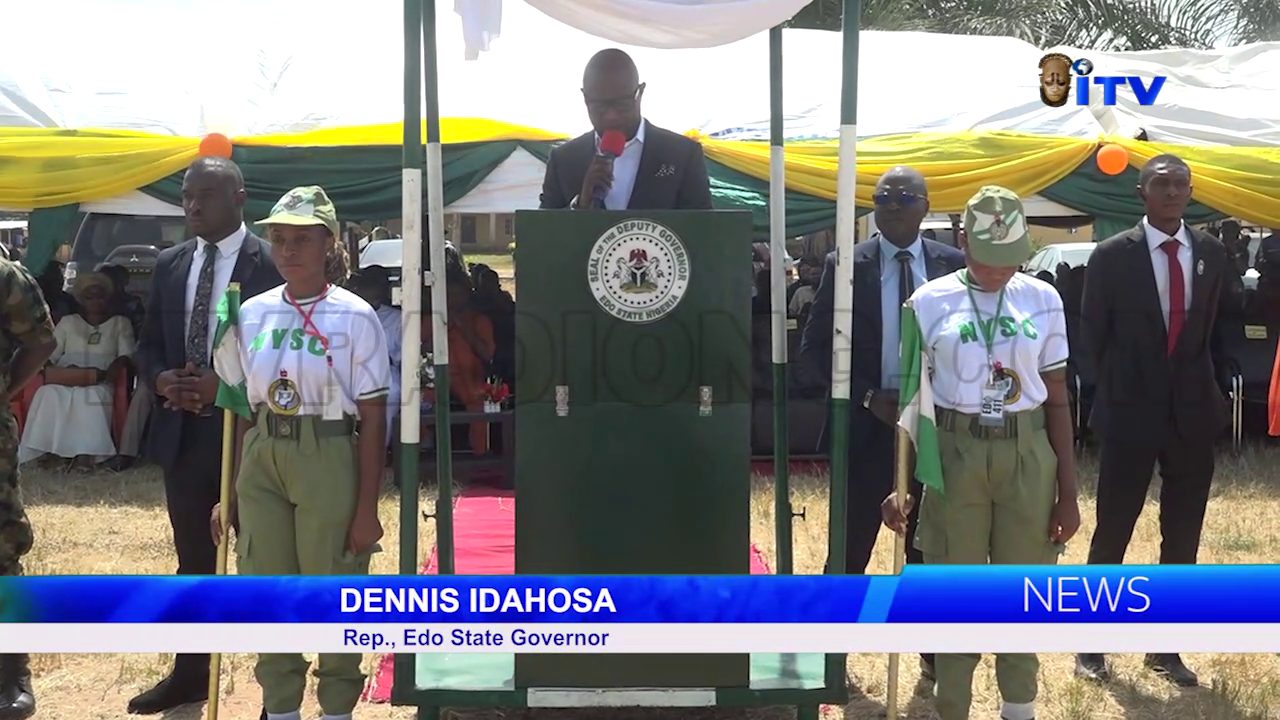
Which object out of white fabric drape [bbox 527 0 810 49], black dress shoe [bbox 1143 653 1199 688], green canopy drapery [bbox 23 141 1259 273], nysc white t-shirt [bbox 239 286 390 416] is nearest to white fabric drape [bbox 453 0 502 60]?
white fabric drape [bbox 527 0 810 49]

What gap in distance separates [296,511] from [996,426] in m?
2.05

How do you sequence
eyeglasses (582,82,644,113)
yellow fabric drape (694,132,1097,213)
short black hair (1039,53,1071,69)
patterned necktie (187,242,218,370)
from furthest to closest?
short black hair (1039,53,1071,69)
yellow fabric drape (694,132,1097,213)
patterned necktie (187,242,218,370)
eyeglasses (582,82,644,113)

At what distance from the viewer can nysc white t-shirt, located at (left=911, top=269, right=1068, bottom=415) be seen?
3.68 meters

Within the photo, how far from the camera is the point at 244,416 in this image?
3760 mm

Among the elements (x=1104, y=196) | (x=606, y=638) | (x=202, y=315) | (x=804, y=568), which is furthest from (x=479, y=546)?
(x=1104, y=196)

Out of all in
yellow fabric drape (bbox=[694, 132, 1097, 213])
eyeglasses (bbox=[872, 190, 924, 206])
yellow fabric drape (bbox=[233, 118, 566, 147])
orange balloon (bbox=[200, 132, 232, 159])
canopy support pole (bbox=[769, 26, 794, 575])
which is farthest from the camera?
yellow fabric drape (bbox=[694, 132, 1097, 213])

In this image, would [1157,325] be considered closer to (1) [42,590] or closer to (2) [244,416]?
(2) [244,416]

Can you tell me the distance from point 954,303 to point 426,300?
6.29 meters

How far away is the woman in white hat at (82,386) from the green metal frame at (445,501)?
620cm

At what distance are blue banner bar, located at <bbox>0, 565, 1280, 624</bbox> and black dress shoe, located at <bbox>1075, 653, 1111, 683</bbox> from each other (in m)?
1.34

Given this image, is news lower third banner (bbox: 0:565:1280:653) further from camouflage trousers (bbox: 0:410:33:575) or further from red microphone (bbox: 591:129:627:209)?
red microphone (bbox: 591:129:627:209)

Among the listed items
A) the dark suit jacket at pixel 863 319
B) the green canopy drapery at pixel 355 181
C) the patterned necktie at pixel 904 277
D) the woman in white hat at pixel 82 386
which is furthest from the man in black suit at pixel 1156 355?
the woman in white hat at pixel 82 386

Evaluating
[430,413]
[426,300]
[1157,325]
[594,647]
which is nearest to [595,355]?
[594,647]

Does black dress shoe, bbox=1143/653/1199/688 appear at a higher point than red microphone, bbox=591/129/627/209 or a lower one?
lower
